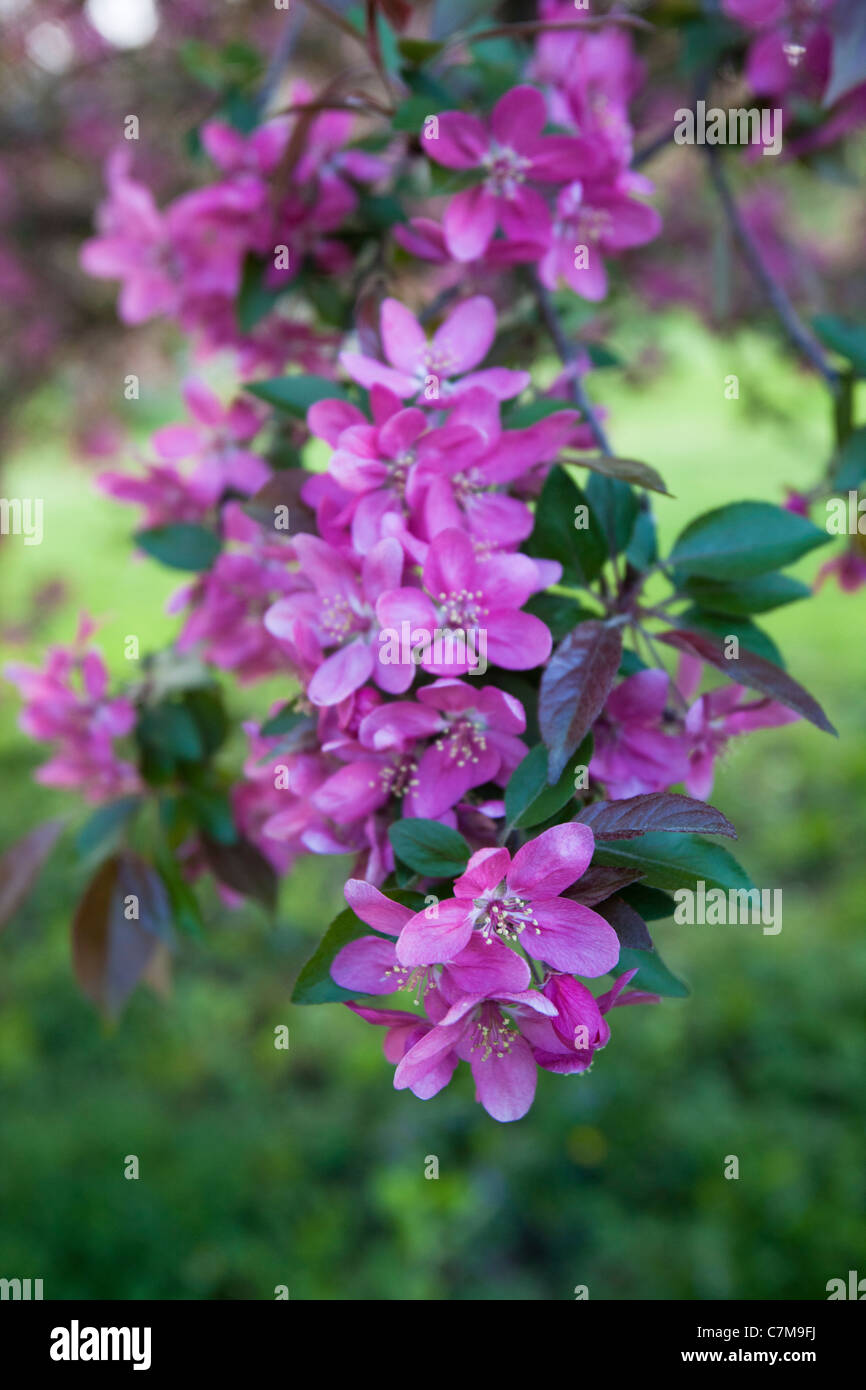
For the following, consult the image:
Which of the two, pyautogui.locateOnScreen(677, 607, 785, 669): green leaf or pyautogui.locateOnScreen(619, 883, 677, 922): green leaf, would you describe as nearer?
pyautogui.locateOnScreen(619, 883, 677, 922): green leaf

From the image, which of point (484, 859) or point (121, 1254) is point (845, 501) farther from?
point (121, 1254)

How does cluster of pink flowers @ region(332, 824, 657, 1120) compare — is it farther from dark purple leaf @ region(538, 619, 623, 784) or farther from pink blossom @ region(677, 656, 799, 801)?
pink blossom @ region(677, 656, 799, 801)

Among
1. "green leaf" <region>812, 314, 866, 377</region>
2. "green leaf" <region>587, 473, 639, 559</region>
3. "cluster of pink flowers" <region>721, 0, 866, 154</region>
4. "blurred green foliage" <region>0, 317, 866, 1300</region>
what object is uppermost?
"cluster of pink flowers" <region>721, 0, 866, 154</region>

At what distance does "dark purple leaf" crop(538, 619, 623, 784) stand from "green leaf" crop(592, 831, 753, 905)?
5 centimetres

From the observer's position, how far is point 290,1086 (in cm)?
261

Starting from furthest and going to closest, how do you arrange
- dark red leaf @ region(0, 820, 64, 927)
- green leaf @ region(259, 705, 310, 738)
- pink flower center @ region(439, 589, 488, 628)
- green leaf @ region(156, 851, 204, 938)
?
dark red leaf @ region(0, 820, 64, 927) → green leaf @ region(156, 851, 204, 938) → green leaf @ region(259, 705, 310, 738) → pink flower center @ region(439, 589, 488, 628)


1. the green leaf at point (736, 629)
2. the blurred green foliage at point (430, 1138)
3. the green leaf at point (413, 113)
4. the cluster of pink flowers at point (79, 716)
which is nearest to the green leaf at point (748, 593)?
the green leaf at point (736, 629)

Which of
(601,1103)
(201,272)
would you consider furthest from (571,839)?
(601,1103)

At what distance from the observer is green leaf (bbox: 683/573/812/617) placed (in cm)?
78

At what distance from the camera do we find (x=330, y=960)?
60cm

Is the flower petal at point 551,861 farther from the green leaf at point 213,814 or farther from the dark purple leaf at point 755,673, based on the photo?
the green leaf at point 213,814

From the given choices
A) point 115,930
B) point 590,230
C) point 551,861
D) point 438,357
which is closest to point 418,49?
point 590,230

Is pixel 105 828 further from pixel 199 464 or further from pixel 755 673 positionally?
pixel 755 673

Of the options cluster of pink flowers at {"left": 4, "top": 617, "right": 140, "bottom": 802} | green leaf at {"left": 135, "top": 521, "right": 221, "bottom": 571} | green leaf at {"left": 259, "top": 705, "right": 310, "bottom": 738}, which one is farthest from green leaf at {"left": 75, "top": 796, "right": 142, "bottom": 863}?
green leaf at {"left": 259, "top": 705, "right": 310, "bottom": 738}
